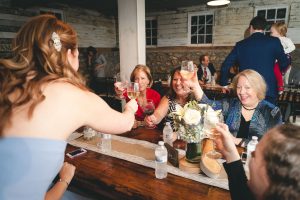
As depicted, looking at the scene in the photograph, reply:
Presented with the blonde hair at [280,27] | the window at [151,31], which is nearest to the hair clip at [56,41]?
A: the blonde hair at [280,27]

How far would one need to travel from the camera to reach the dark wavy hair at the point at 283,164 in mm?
699

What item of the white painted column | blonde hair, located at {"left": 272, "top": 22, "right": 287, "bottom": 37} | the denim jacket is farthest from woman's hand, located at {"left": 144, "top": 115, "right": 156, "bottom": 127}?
blonde hair, located at {"left": 272, "top": 22, "right": 287, "bottom": 37}

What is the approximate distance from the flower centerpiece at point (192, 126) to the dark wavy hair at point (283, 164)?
67cm

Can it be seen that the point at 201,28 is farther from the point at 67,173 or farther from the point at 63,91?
the point at 63,91

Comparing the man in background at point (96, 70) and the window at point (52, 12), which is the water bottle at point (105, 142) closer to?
the man in background at point (96, 70)

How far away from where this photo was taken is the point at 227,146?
1.20 metres

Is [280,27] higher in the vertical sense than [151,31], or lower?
lower

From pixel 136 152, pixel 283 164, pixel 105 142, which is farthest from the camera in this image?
pixel 105 142

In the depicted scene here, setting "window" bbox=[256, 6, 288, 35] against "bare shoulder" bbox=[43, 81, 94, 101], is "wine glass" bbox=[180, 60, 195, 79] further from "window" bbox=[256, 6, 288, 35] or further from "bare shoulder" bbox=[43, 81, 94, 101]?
"window" bbox=[256, 6, 288, 35]

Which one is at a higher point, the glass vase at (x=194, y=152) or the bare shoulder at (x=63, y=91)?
the bare shoulder at (x=63, y=91)

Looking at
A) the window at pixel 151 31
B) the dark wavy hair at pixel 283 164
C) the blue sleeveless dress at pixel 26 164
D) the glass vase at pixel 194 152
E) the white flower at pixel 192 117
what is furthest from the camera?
the window at pixel 151 31

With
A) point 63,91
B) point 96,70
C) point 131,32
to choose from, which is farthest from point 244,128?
point 96,70

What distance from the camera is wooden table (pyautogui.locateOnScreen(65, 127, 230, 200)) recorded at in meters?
1.35

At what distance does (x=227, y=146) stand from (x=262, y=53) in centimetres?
275
